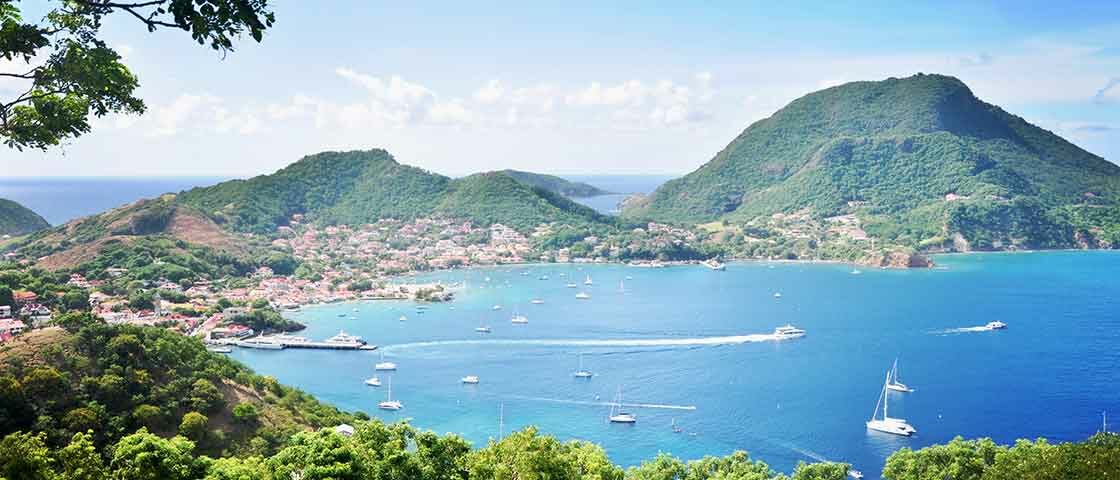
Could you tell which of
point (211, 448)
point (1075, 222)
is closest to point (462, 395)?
point (211, 448)

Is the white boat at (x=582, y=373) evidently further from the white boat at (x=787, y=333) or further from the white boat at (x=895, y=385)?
the white boat at (x=787, y=333)

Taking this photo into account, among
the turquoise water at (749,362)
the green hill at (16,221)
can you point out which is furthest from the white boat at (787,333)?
the green hill at (16,221)

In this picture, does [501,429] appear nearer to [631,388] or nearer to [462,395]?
[462,395]

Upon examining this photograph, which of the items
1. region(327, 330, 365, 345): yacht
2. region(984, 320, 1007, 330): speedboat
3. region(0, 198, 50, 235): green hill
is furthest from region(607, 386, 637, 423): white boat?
region(0, 198, 50, 235): green hill

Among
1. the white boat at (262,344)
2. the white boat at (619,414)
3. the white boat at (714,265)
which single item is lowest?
the white boat at (619,414)

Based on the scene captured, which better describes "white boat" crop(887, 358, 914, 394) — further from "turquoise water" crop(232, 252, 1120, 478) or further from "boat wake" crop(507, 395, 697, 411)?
"boat wake" crop(507, 395, 697, 411)

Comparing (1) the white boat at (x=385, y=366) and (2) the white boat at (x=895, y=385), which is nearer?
(2) the white boat at (x=895, y=385)

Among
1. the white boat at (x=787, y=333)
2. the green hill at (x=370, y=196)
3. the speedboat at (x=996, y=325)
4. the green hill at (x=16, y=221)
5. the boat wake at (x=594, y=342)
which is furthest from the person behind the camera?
the green hill at (x=370, y=196)
